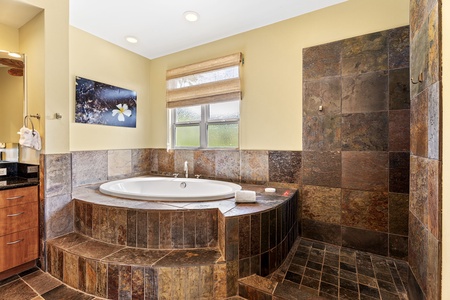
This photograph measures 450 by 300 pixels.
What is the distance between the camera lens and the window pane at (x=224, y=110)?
9.39 feet

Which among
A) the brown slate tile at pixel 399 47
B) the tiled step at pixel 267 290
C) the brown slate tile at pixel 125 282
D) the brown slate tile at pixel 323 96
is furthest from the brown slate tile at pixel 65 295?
the brown slate tile at pixel 399 47

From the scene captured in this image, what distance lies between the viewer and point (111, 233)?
5.78 ft

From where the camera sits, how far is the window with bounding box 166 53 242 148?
279 centimetres

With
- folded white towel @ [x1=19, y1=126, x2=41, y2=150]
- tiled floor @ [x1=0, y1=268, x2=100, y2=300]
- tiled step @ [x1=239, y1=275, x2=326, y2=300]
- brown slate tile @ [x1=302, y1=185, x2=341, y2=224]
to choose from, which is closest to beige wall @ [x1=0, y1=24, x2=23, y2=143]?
folded white towel @ [x1=19, y1=126, x2=41, y2=150]

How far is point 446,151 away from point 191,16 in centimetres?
251

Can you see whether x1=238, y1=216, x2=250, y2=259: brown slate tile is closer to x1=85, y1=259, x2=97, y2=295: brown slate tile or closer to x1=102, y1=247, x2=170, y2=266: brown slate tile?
x1=102, y1=247, x2=170, y2=266: brown slate tile

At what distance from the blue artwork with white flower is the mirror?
54 centimetres

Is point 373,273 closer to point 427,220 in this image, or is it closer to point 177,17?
point 427,220

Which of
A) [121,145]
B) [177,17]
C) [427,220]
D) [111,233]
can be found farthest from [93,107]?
[427,220]

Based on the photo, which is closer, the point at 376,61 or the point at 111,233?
the point at 111,233

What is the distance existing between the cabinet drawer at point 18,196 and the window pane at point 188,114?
1.98 metres

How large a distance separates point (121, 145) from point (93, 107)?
646mm

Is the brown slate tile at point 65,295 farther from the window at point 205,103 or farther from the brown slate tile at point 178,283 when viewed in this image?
the window at point 205,103

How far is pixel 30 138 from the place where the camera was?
6.04 feet
